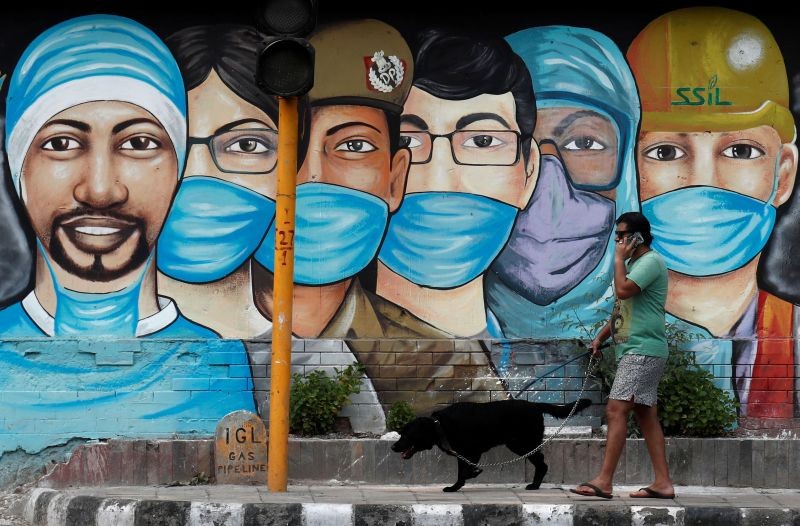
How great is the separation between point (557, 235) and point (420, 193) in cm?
110

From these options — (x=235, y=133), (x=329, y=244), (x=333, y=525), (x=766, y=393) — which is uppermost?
(x=235, y=133)

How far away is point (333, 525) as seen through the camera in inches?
294

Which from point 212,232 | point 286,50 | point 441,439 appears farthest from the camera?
point 212,232

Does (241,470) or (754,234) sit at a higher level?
(754,234)

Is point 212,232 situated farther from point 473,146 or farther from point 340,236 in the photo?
point 473,146

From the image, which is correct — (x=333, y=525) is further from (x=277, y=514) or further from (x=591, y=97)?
(x=591, y=97)

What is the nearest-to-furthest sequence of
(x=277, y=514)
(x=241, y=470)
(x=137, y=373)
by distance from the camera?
(x=277, y=514) < (x=241, y=470) < (x=137, y=373)

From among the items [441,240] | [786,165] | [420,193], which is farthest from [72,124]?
[786,165]

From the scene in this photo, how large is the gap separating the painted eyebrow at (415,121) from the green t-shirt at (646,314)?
7.50 feet

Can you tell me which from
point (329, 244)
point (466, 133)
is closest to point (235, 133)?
point (329, 244)

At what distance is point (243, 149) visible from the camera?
9.45m

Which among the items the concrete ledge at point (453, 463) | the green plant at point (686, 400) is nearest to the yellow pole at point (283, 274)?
the concrete ledge at point (453, 463)

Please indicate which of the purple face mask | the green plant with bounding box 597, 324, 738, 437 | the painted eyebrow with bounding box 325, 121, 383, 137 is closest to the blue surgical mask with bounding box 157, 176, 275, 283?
the painted eyebrow with bounding box 325, 121, 383, 137

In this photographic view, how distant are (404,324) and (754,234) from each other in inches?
109
